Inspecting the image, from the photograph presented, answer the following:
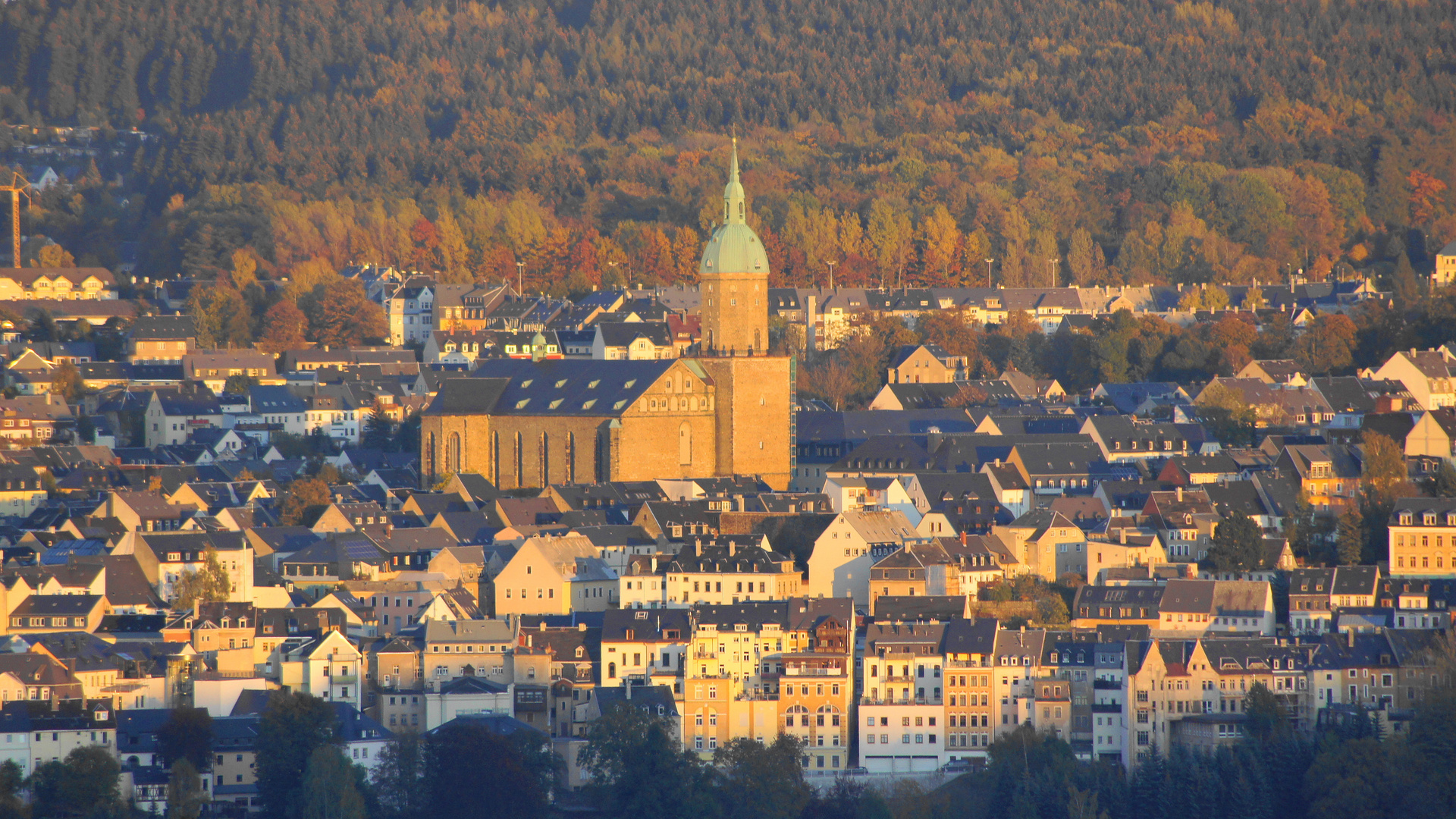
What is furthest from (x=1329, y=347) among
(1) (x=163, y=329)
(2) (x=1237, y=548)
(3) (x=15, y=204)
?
(3) (x=15, y=204)

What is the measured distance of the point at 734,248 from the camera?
78.4 m

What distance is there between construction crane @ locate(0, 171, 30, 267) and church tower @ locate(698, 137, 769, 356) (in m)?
61.9

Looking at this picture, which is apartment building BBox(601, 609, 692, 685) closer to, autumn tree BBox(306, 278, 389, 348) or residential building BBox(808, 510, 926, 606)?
residential building BBox(808, 510, 926, 606)

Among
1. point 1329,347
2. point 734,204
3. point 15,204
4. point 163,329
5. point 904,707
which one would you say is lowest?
point 904,707

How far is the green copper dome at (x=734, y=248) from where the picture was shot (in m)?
78.2

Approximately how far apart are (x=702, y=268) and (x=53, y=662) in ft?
94.2

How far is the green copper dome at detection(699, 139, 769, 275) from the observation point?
257 ft

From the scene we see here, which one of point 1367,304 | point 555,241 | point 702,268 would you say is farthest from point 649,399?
point 555,241

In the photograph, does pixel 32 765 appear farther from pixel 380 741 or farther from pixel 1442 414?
pixel 1442 414

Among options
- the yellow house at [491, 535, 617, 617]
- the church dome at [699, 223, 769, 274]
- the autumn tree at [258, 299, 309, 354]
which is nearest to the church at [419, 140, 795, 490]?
the church dome at [699, 223, 769, 274]

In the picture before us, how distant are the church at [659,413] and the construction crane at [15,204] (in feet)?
190

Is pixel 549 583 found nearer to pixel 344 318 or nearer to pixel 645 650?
pixel 645 650

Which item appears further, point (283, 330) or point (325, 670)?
point (283, 330)

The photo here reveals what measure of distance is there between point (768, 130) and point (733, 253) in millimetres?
64006
